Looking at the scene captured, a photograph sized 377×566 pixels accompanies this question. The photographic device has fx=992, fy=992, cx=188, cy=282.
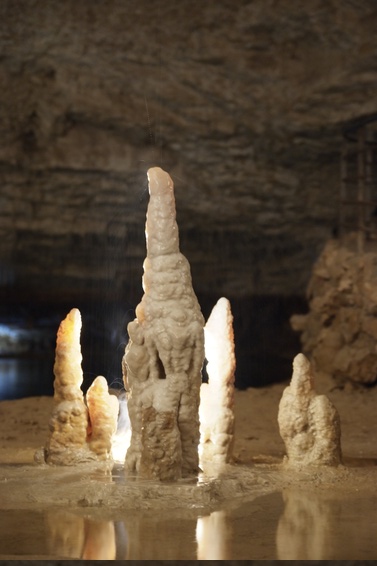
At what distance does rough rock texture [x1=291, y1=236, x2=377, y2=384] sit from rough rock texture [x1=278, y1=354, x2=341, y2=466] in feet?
19.9

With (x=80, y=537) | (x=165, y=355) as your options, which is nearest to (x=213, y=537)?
(x=80, y=537)

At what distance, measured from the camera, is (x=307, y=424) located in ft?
32.6

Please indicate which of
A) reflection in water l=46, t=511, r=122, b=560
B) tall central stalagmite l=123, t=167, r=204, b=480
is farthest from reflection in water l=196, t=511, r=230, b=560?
tall central stalagmite l=123, t=167, r=204, b=480

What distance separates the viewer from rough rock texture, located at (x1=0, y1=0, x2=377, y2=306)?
14.3 m

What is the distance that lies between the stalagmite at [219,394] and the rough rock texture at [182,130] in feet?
18.3

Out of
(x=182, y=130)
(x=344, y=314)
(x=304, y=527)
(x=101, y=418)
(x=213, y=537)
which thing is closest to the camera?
(x=213, y=537)

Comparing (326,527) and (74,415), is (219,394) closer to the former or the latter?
(74,415)

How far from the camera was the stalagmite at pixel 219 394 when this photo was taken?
33.0ft

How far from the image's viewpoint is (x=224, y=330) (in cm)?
1013

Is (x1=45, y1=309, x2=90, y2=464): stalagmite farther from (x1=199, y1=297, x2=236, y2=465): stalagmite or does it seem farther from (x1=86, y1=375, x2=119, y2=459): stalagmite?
(x1=199, y1=297, x2=236, y2=465): stalagmite

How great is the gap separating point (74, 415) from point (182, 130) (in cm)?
807

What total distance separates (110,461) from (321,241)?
10795mm

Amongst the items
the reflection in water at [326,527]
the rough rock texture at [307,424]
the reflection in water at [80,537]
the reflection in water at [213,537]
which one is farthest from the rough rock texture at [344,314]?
the reflection in water at [80,537]

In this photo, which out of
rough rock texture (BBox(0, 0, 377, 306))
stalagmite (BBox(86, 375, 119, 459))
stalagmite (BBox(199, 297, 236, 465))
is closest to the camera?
stalagmite (BBox(199, 297, 236, 465))
